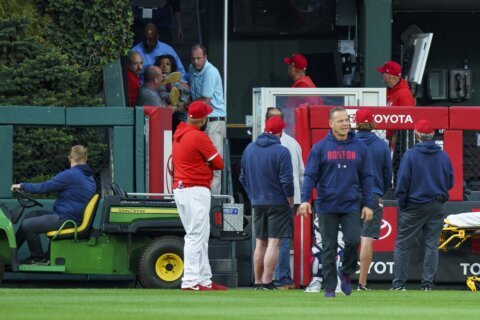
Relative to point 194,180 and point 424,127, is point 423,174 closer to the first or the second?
point 424,127

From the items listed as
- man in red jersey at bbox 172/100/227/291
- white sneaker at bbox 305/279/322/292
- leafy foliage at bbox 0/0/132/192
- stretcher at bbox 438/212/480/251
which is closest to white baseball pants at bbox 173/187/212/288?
man in red jersey at bbox 172/100/227/291

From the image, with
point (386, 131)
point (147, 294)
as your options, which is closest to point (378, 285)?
point (386, 131)

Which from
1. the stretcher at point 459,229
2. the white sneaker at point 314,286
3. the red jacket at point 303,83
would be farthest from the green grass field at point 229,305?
the red jacket at point 303,83

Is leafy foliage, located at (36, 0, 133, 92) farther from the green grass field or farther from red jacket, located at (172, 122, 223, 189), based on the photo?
the green grass field

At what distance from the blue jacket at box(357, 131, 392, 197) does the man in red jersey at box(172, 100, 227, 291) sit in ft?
6.13

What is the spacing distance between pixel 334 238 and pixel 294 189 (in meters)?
3.57

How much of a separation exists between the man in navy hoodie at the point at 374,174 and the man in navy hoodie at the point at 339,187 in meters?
1.96

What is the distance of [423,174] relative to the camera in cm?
1775

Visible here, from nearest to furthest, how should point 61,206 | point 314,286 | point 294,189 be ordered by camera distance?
point 314,286 → point 61,206 → point 294,189

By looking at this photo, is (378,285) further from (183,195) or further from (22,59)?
(22,59)

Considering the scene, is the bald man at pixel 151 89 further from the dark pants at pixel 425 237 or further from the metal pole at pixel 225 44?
the dark pants at pixel 425 237

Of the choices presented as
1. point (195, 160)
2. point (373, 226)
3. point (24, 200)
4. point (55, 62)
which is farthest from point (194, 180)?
point (55, 62)

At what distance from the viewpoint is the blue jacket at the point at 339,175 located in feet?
49.6

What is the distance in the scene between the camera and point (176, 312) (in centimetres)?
1285
